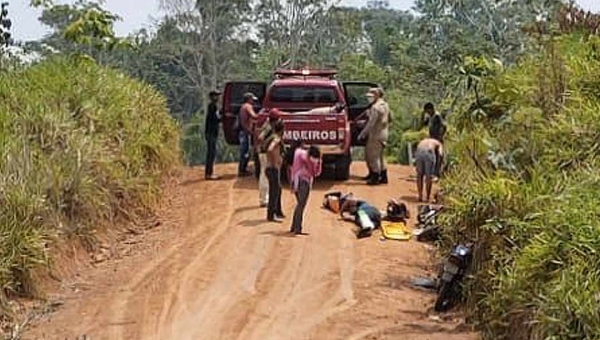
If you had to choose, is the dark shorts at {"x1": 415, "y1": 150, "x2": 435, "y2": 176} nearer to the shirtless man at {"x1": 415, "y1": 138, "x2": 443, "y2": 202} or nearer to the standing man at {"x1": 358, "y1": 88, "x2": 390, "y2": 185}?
the shirtless man at {"x1": 415, "y1": 138, "x2": 443, "y2": 202}

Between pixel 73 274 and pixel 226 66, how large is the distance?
28387mm

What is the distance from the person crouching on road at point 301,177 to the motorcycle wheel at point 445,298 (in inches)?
Answer: 122

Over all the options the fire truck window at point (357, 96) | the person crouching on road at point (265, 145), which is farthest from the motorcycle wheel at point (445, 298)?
the fire truck window at point (357, 96)

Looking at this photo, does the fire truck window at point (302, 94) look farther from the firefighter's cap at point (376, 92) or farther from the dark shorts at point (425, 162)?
the dark shorts at point (425, 162)

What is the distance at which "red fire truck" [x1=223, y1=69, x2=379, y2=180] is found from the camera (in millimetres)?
15445

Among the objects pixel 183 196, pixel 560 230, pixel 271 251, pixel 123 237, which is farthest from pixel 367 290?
pixel 183 196

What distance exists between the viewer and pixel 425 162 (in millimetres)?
14336

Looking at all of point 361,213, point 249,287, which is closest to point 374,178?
point 361,213

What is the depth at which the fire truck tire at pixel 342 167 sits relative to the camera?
16.2 metres

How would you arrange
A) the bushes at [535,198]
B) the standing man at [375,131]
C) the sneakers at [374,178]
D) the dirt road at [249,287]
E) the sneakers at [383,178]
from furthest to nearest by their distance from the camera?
the sneakers at [383,178] < the sneakers at [374,178] < the standing man at [375,131] < the dirt road at [249,287] < the bushes at [535,198]

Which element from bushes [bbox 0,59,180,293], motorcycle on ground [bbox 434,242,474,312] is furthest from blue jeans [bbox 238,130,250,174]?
motorcycle on ground [bbox 434,242,474,312]

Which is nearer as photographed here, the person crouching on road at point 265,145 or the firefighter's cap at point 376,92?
the person crouching on road at point 265,145

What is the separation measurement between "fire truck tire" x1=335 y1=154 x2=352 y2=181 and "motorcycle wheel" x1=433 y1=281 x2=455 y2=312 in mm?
6685

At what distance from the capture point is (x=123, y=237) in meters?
12.8
